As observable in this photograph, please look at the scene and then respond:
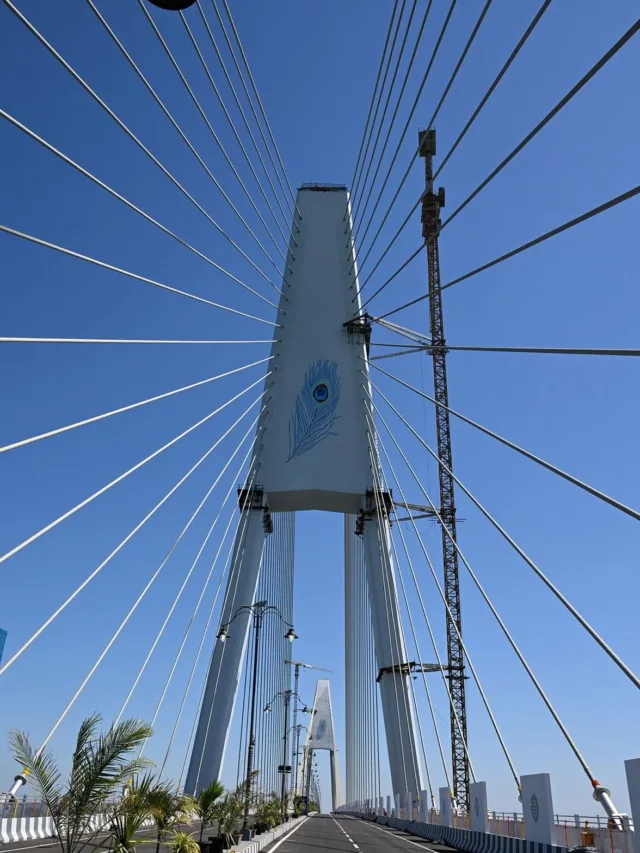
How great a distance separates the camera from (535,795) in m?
12.9

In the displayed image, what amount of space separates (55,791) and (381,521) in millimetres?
13902

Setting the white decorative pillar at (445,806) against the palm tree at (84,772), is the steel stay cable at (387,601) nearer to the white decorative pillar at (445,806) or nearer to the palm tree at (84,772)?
the white decorative pillar at (445,806)

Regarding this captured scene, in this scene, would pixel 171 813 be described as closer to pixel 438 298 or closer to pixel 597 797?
pixel 597 797

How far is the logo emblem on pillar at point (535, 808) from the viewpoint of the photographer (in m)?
12.8

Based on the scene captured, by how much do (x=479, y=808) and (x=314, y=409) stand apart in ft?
35.8

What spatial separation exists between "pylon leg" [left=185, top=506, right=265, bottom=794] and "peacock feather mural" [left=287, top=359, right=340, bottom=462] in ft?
7.42

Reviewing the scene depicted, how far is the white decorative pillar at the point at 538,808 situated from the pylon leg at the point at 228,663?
29.2 feet

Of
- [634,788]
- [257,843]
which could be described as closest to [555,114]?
[634,788]

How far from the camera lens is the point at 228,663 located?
68.5 feet

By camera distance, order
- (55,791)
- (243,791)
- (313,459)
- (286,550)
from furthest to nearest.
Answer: (286,550)
(313,459)
(243,791)
(55,791)

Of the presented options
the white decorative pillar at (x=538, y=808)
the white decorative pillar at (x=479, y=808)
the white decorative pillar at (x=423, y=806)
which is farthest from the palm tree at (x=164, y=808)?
the white decorative pillar at (x=423, y=806)

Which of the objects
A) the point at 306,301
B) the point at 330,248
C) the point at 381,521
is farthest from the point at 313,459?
the point at 330,248

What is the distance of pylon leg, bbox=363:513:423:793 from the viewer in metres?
20.1

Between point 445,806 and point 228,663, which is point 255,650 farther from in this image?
point 445,806
